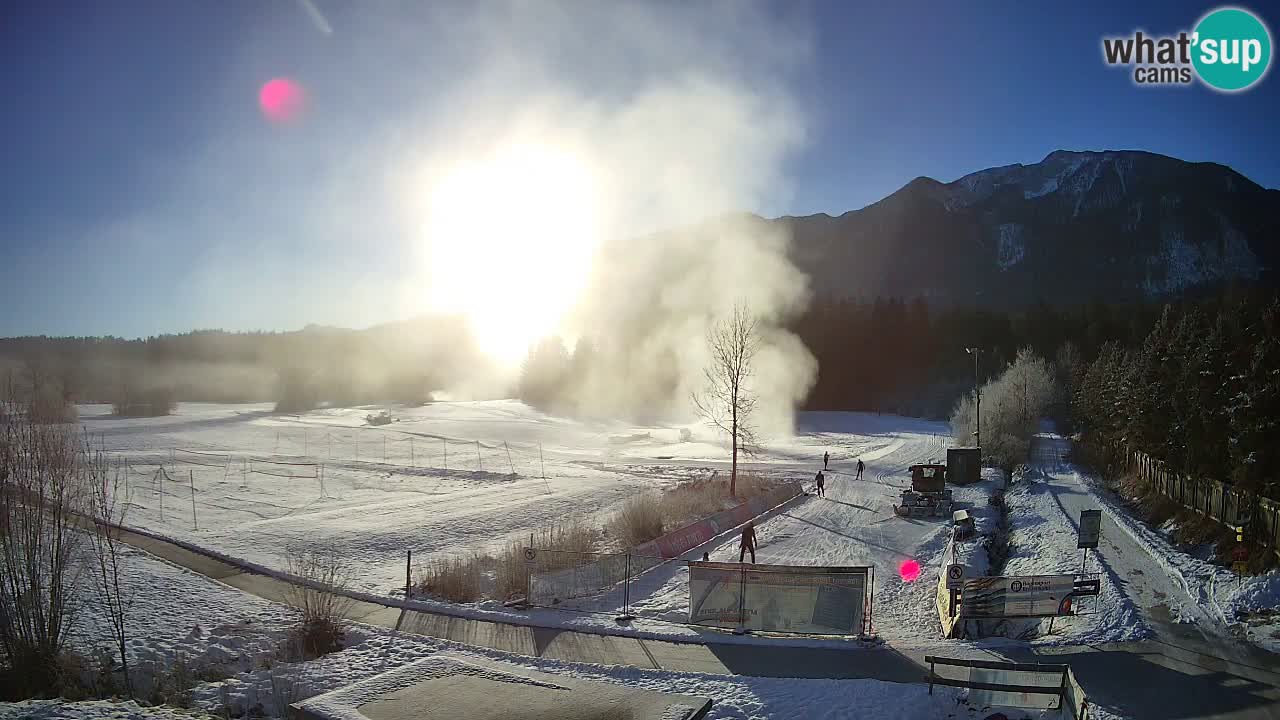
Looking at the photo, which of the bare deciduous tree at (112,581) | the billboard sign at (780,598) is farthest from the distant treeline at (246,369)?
the billboard sign at (780,598)

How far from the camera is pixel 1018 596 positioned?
49.0 feet

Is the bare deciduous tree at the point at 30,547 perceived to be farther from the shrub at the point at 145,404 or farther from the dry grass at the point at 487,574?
the shrub at the point at 145,404

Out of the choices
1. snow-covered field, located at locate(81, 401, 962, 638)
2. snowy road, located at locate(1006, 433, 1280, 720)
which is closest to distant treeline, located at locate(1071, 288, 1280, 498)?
snowy road, located at locate(1006, 433, 1280, 720)

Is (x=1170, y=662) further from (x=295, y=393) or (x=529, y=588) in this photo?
(x=295, y=393)

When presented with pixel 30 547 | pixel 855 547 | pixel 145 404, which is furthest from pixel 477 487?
pixel 145 404

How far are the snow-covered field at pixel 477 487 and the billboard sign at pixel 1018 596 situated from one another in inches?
54.8

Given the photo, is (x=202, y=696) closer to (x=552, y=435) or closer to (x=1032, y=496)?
(x=1032, y=496)

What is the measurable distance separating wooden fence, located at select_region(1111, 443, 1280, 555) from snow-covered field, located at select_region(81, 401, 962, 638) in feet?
25.4

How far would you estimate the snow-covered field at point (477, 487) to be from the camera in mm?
22219

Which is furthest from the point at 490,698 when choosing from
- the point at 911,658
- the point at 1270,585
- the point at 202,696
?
the point at 1270,585

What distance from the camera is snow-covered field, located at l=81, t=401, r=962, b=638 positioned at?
22.2 m

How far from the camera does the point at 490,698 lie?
11.0 m

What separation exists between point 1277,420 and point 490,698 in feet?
70.7

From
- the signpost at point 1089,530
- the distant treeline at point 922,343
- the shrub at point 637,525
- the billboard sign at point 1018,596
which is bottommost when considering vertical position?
the shrub at point 637,525
